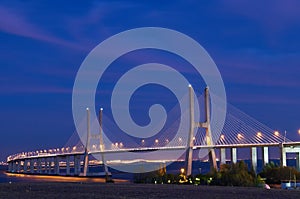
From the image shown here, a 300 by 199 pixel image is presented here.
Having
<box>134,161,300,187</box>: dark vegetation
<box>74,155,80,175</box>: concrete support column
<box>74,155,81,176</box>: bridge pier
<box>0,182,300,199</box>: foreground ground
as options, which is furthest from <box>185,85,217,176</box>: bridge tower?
<box>74,155,80,175</box>: concrete support column

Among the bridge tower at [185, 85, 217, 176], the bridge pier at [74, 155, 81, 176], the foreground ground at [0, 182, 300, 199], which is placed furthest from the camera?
the bridge pier at [74, 155, 81, 176]

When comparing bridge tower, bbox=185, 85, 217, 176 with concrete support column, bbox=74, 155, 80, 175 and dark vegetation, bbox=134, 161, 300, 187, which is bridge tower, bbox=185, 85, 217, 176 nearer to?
dark vegetation, bbox=134, 161, 300, 187

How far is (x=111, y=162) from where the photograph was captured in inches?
3118

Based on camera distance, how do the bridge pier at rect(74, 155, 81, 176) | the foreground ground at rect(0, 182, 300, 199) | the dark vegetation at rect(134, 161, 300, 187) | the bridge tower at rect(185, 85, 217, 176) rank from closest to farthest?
the foreground ground at rect(0, 182, 300, 199), the dark vegetation at rect(134, 161, 300, 187), the bridge tower at rect(185, 85, 217, 176), the bridge pier at rect(74, 155, 81, 176)

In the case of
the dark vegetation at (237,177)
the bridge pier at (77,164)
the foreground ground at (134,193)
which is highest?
the bridge pier at (77,164)

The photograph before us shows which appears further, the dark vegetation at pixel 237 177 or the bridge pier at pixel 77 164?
the bridge pier at pixel 77 164

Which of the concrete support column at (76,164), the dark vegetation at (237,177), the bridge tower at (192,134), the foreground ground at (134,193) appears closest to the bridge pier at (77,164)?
the concrete support column at (76,164)

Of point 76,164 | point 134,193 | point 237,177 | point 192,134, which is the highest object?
point 192,134

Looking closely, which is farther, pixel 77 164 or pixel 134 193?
pixel 77 164

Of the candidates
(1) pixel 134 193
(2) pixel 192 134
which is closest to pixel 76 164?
(2) pixel 192 134

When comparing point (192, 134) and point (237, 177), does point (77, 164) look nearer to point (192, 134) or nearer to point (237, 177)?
point (192, 134)

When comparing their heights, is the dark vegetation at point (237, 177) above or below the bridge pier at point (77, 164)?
below

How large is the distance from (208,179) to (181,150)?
1834 cm

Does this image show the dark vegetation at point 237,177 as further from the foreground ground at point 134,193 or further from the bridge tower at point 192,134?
the foreground ground at point 134,193
